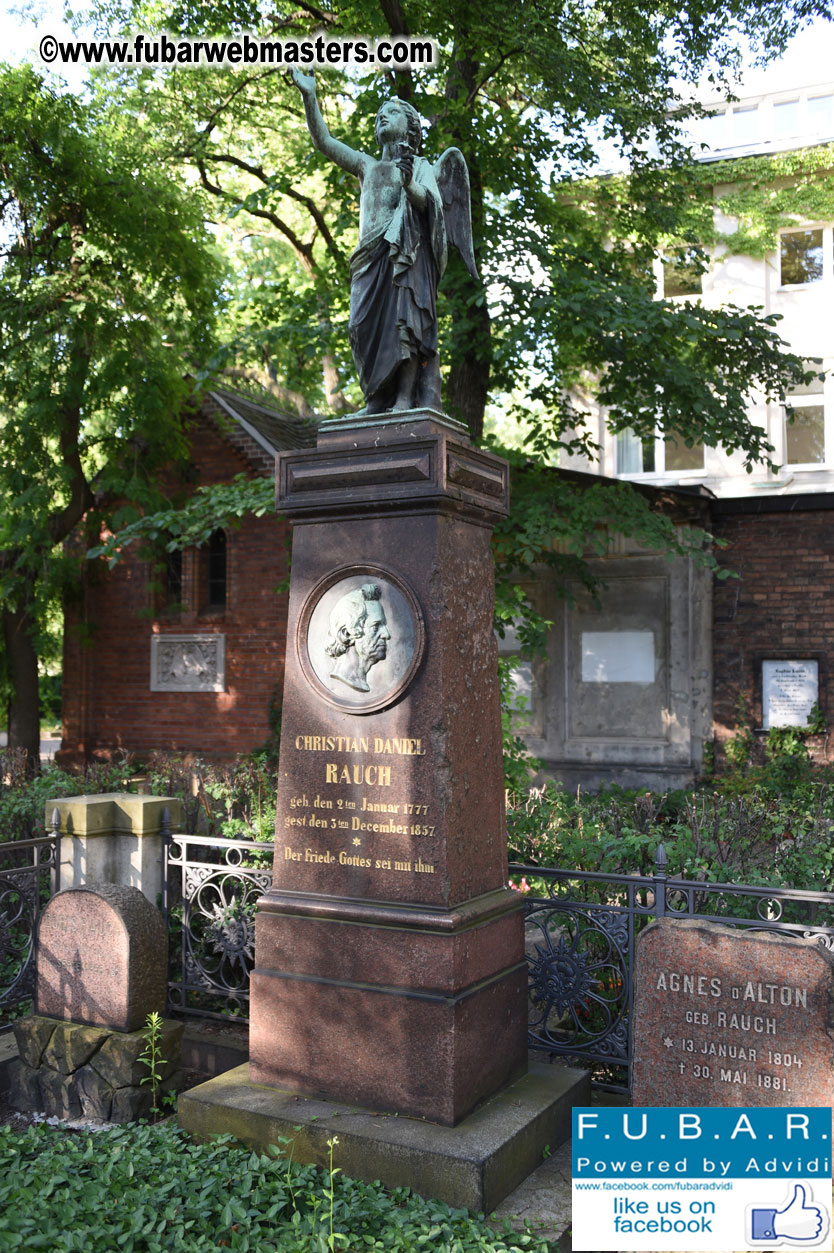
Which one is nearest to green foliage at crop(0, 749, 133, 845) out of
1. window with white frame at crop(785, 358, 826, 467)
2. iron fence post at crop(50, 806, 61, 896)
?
iron fence post at crop(50, 806, 61, 896)

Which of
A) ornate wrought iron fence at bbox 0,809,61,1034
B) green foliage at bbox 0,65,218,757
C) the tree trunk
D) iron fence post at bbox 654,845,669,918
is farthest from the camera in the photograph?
the tree trunk

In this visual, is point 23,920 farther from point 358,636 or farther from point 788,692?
point 788,692

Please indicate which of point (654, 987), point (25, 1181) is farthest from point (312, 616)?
point (25, 1181)

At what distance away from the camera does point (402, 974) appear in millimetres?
4230

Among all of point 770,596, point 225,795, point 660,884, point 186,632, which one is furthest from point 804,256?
point 660,884

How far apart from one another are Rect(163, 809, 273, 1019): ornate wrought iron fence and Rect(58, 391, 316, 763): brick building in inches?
322

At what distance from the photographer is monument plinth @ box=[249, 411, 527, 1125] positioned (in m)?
4.23

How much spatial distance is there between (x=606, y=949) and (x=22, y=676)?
11501 mm

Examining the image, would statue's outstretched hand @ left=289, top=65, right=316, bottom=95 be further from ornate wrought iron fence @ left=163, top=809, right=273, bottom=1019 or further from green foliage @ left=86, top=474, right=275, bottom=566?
green foliage @ left=86, top=474, right=275, bottom=566

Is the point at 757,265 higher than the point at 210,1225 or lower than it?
higher

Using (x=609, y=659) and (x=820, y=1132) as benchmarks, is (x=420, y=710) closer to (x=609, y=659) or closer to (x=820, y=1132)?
(x=820, y=1132)

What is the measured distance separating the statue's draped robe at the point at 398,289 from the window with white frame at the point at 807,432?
1440 centimetres

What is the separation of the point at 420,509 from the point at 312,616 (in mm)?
732

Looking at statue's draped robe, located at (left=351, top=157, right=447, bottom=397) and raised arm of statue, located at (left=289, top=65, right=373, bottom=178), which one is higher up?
raised arm of statue, located at (left=289, top=65, right=373, bottom=178)
